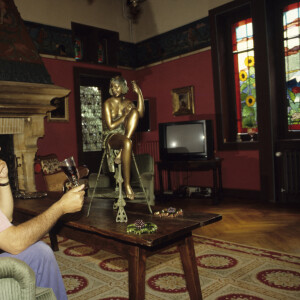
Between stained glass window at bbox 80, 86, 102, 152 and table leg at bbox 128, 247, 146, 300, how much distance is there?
451 cm

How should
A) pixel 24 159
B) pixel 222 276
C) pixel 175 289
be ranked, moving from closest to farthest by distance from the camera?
pixel 175 289 < pixel 222 276 < pixel 24 159

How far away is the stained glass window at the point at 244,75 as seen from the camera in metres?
5.03

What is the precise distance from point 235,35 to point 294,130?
175cm

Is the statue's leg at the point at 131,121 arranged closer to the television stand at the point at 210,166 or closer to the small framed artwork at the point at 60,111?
the television stand at the point at 210,166

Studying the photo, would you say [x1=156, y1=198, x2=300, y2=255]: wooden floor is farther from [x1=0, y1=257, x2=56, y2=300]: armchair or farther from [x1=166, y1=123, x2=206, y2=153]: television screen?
[x1=0, y1=257, x2=56, y2=300]: armchair

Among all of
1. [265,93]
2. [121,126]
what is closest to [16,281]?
[121,126]

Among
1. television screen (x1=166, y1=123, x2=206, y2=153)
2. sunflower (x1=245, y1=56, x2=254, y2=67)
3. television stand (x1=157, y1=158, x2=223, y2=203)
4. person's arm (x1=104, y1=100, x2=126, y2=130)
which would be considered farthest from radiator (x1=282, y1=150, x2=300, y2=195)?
person's arm (x1=104, y1=100, x2=126, y2=130)

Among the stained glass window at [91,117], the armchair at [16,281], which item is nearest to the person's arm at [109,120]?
the armchair at [16,281]

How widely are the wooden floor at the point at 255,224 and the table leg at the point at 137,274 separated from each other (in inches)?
60.5

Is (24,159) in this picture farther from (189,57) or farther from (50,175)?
(189,57)

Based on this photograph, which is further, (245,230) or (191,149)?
(191,149)

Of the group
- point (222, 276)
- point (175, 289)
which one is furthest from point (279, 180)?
point (175, 289)

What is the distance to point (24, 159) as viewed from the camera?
15.1 ft

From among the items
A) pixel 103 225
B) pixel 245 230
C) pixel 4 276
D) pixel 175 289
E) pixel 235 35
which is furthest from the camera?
pixel 235 35
